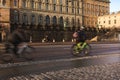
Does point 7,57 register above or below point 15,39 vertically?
below

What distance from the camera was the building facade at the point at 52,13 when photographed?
78.5m

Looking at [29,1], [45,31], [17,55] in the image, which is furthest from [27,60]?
[29,1]

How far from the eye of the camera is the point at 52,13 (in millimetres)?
105000

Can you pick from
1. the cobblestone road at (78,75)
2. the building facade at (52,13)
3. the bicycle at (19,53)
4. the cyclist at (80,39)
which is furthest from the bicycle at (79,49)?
the building facade at (52,13)

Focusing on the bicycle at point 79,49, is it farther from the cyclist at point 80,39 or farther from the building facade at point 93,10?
→ the building facade at point 93,10

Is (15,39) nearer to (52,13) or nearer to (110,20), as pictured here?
→ (52,13)

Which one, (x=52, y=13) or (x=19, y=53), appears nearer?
(x=19, y=53)

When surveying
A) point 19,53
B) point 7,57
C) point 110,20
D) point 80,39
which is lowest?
point 7,57

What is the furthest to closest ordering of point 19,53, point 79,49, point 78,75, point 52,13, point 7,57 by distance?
point 52,13
point 79,49
point 19,53
point 7,57
point 78,75

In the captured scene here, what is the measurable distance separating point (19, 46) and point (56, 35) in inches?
2120

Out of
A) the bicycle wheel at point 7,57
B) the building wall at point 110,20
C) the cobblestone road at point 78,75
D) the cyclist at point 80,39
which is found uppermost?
the building wall at point 110,20

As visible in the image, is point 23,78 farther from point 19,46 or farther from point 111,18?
point 111,18

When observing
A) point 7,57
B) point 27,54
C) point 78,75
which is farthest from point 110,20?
point 78,75

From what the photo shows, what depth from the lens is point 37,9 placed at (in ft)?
328
